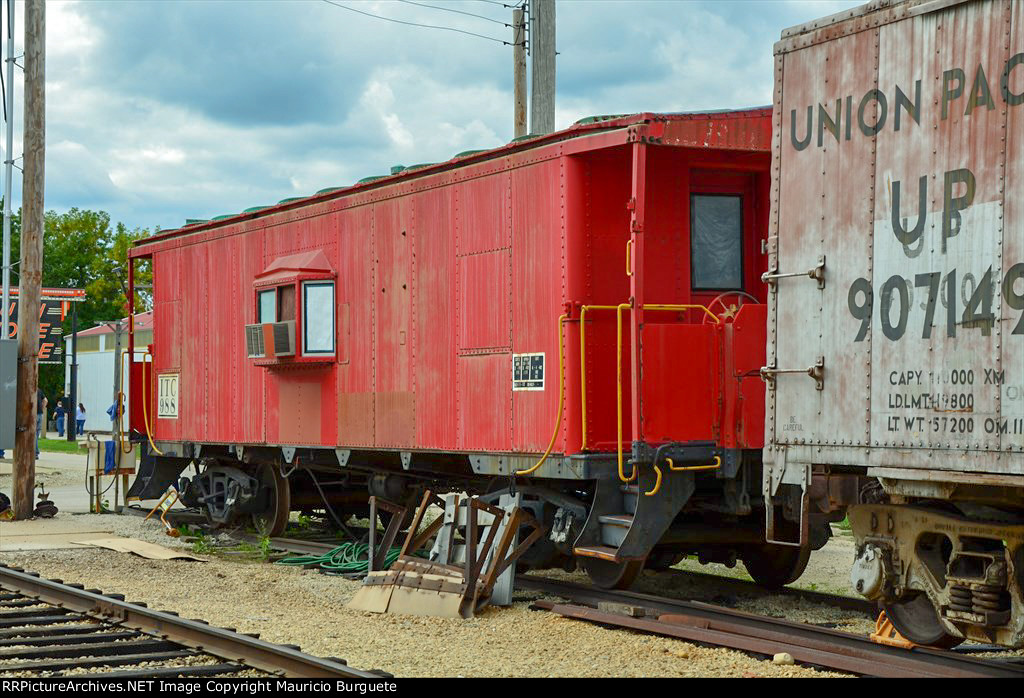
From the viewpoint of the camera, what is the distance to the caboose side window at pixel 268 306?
1363 centimetres

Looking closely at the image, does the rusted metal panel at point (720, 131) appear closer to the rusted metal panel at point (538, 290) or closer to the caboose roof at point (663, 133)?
the caboose roof at point (663, 133)

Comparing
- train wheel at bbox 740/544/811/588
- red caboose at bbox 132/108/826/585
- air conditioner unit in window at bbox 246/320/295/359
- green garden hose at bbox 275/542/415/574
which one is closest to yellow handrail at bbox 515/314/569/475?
red caboose at bbox 132/108/826/585

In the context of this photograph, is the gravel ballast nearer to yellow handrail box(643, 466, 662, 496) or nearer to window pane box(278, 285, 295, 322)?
yellow handrail box(643, 466, 662, 496)

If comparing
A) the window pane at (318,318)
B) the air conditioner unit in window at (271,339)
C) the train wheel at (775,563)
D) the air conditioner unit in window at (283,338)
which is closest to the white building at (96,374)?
the air conditioner unit in window at (271,339)

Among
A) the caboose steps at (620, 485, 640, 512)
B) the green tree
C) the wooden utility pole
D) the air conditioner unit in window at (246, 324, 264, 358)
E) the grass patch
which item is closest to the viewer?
the caboose steps at (620, 485, 640, 512)

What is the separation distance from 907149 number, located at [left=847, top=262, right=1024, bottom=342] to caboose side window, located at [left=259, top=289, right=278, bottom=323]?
752cm

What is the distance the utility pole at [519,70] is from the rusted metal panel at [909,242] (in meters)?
10.1

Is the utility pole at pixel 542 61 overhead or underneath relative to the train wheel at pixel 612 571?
overhead

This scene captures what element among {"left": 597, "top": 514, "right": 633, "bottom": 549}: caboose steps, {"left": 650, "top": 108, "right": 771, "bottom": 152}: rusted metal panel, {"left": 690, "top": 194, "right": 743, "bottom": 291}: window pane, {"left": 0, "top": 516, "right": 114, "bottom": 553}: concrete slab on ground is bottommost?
{"left": 0, "top": 516, "right": 114, "bottom": 553}: concrete slab on ground

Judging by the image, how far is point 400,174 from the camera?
12195 millimetres

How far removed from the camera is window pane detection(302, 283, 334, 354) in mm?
13133

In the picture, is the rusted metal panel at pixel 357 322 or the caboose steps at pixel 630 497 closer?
the caboose steps at pixel 630 497

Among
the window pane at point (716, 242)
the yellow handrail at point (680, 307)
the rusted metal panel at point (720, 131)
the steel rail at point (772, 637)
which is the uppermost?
the rusted metal panel at point (720, 131)

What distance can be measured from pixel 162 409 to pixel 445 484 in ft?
19.1
